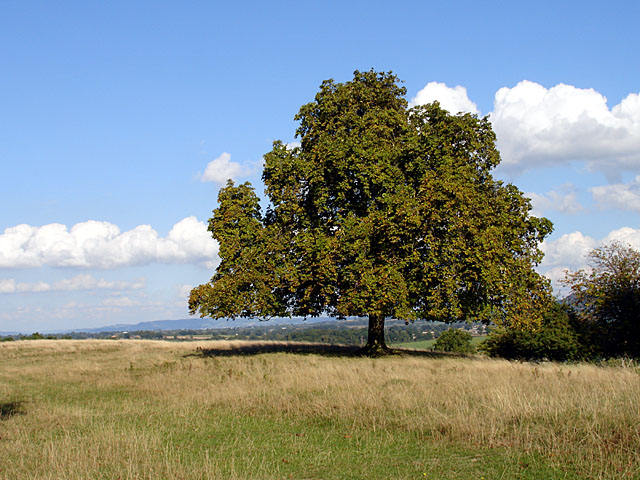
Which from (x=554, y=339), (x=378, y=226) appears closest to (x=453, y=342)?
(x=554, y=339)

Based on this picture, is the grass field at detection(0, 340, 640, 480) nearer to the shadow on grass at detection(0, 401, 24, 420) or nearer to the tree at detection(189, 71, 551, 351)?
the shadow on grass at detection(0, 401, 24, 420)

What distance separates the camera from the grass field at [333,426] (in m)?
8.98

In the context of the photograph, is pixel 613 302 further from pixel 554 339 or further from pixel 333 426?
pixel 333 426

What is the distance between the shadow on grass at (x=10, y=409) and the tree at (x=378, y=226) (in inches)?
440

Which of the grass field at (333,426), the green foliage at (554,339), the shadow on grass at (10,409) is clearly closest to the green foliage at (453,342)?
the green foliage at (554,339)

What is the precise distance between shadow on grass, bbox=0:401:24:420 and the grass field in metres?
0.05

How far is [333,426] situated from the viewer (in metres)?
12.5

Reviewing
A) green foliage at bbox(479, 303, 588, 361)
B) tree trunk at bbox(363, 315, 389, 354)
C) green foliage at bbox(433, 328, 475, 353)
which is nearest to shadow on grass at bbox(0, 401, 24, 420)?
tree trunk at bbox(363, 315, 389, 354)

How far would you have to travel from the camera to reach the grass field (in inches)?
353

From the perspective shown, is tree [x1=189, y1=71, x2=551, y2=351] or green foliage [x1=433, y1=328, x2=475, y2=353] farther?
green foliage [x1=433, y1=328, x2=475, y2=353]

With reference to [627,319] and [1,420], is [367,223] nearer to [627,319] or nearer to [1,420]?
[627,319]

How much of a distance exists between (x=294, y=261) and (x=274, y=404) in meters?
12.6

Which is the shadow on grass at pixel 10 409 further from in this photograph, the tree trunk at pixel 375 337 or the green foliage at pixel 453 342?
the green foliage at pixel 453 342

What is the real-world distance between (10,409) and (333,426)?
1000 cm
